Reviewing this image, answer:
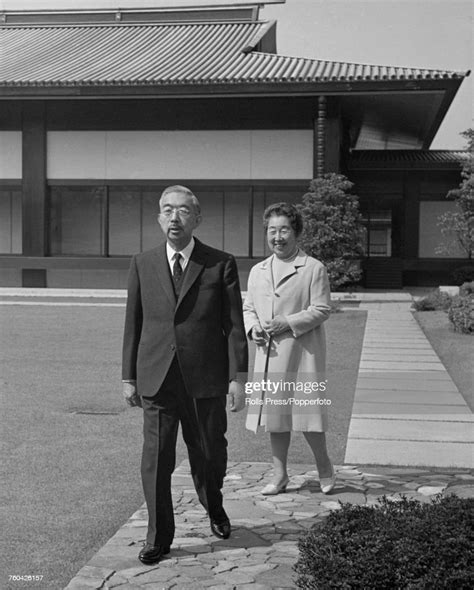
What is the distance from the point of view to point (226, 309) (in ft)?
14.6

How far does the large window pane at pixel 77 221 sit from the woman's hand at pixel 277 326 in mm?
20793

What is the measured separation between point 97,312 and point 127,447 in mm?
11568

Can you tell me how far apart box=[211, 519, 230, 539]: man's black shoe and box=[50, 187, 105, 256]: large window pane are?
21.6 metres

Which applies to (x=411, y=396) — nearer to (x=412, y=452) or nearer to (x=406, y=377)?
(x=406, y=377)

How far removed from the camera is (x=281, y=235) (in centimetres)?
522

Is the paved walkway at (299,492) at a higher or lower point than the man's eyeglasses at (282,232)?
lower

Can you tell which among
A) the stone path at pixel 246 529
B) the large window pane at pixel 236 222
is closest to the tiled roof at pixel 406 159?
the large window pane at pixel 236 222

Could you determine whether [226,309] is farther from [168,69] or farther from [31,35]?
[31,35]

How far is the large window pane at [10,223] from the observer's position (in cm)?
2698

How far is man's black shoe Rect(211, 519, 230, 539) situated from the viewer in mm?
4543

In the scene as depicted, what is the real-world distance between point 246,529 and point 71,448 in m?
2.30

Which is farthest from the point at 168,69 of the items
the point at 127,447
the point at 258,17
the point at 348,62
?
the point at 127,447

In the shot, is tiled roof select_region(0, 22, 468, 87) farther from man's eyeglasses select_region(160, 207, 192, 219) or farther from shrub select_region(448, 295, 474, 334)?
man's eyeglasses select_region(160, 207, 192, 219)

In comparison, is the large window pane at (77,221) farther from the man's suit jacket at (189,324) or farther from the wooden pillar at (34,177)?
the man's suit jacket at (189,324)
